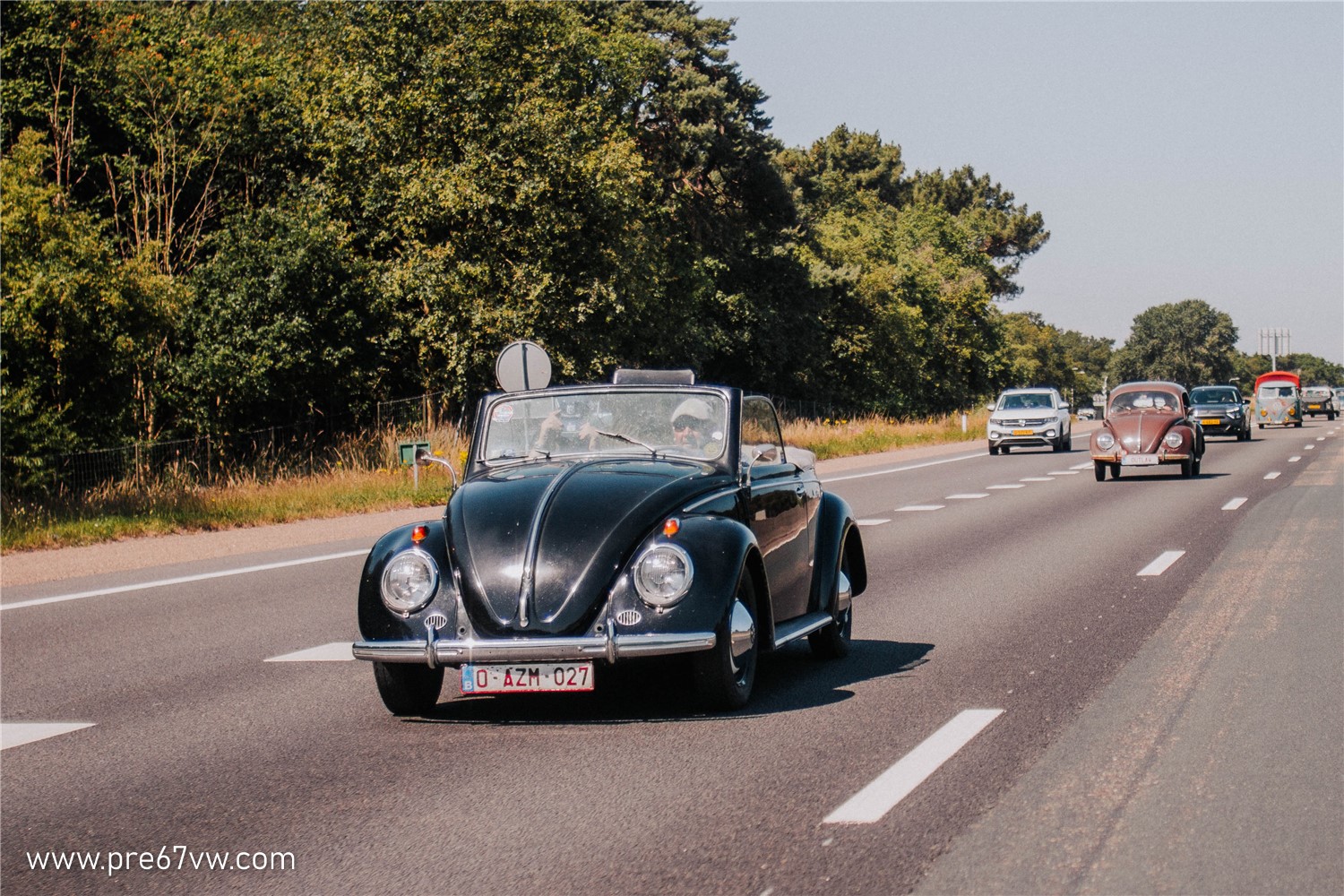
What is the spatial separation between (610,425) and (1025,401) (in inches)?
1380

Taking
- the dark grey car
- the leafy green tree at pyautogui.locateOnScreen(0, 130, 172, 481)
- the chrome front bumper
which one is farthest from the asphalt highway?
the dark grey car

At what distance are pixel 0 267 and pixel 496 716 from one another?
18.6 metres

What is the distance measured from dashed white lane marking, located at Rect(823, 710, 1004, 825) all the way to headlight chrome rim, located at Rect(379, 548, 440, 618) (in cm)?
214

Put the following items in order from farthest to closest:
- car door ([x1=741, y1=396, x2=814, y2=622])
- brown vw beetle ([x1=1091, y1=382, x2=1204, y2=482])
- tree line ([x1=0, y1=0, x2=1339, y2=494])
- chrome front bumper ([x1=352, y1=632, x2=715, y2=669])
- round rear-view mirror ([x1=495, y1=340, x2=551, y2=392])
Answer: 1. brown vw beetle ([x1=1091, y1=382, x2=1204, y2=482])
2. tree line ([x1=0, y1=0, x2=1339, y2=494])
3. round rear-view mirror ([x1=495, y1=340, x2=551, y2=392])
4. car door ([x1=741, y1=396, x2=814, y2=622])
5. chrome front bumper ([x1=352, y1=632, x2=715, y2=669])

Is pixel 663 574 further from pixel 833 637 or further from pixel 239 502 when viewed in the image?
pixel 239 502

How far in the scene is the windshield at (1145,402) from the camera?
26484 mm

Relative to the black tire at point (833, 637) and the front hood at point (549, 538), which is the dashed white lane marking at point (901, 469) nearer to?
the black tire at point (833, 637)

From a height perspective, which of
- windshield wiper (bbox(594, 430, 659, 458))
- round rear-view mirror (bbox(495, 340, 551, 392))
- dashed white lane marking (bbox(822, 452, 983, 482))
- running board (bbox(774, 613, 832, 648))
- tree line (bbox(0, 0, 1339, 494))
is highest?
tree line (bbox(0, 0, 1339, 494))

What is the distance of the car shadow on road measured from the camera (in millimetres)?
6969

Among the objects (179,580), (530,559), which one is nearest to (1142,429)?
(179,580)

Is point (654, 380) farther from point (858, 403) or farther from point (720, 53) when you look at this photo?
point (858, 403)

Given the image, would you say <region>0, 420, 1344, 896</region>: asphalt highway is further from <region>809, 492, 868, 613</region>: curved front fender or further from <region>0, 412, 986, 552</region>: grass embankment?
<region>0, 412, 986, 552</region>: grass embankment

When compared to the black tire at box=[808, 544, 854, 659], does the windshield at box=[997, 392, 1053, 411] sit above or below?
above

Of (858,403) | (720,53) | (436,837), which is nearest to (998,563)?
(436,837)
